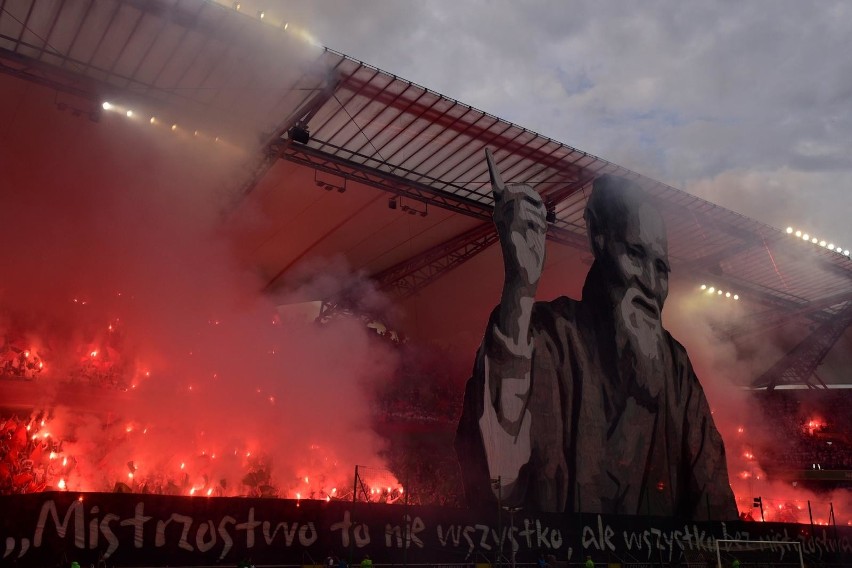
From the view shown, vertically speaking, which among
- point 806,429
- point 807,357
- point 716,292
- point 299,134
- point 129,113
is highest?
point 129,113

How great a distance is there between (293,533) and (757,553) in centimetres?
1231

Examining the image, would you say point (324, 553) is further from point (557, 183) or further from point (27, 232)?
point (557, 183)

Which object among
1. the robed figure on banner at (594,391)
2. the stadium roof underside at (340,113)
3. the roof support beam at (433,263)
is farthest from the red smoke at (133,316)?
the robed figure on banner at (594,391)

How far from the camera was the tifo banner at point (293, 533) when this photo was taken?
10.4 meters

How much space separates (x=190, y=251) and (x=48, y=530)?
14411 millimetres

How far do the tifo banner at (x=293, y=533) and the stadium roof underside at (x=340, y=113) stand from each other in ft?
39.2

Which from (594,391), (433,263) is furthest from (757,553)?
(433,263)

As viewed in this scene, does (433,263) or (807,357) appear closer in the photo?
(433,263)

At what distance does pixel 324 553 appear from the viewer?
1259 cm

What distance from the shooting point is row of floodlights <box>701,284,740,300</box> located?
116 ft

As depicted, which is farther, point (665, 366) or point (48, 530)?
point (665, 366)

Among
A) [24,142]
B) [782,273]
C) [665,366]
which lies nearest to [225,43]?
[24,142]

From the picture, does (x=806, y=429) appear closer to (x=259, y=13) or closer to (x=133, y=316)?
(x=133, y=316)

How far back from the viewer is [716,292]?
1425 inches
